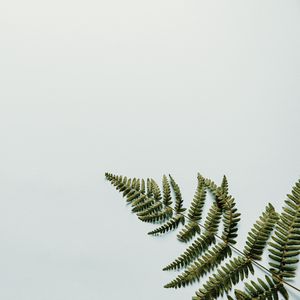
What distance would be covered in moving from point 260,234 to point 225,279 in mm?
209

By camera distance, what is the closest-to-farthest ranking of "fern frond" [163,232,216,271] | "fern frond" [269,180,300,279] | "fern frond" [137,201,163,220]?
1. "fern frond" [269,180,300,279]
2. "fern frond" [163,232,216,271]
3. "fern frond" [137,201,163,220]

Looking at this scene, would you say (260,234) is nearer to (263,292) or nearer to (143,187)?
(263,292)

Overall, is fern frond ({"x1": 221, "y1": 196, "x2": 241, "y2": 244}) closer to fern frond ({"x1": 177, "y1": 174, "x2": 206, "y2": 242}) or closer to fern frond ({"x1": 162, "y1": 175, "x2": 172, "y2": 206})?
fern frond ({"x1": 177, "y1": 174, "x2": 206, "y2": 242})

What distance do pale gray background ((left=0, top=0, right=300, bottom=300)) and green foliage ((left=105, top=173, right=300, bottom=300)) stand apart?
85 mm

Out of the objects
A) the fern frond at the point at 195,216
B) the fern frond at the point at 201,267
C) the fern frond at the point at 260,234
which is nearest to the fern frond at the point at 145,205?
the fern frond at the point at 195,216

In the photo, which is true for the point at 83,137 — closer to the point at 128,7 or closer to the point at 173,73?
the point at 173,73

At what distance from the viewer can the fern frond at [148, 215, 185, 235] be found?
4.82 ft

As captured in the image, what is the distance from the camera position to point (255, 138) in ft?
5.50

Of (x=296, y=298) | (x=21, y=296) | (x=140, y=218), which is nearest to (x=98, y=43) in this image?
(x=140, y=218)

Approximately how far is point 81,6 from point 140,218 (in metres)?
1.07

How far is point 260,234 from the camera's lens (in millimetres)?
1361

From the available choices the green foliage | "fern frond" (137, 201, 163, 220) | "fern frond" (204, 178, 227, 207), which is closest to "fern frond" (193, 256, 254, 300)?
the green foliage

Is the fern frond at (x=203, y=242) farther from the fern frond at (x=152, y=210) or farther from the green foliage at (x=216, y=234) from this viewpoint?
the fern frond at (x=152, y=210)

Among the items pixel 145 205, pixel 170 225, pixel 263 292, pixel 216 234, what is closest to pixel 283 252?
pixel 263 292
